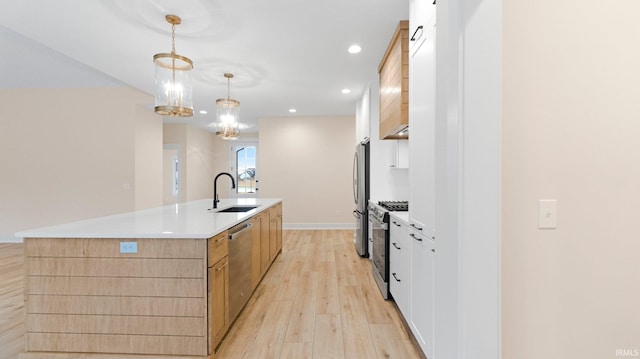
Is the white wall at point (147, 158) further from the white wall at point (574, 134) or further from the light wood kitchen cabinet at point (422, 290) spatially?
the white wall at point (574, 134)

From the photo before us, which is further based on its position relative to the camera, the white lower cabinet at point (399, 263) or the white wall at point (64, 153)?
the white wall at point (64, 153)

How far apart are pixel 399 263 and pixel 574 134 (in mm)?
1571

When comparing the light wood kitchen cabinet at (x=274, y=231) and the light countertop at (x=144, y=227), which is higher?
the light countertop at (x=144, y=227)

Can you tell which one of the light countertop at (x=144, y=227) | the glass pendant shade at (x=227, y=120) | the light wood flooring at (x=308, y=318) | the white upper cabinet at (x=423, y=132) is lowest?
the light wood flooring at (x=308, y=318)

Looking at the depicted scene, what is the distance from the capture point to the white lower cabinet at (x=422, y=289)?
5.49 ft

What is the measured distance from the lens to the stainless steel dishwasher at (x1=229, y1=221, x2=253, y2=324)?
215 centimetres

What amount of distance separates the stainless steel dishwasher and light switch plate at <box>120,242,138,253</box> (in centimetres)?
61

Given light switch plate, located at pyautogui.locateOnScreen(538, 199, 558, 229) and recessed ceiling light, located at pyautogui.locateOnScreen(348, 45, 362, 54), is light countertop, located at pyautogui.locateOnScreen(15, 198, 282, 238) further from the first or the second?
recessed ceiling light, located at pyautogui.locateOnScreen(348, 45, 362, 54)

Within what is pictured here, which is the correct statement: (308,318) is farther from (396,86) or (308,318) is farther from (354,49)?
(354,49)

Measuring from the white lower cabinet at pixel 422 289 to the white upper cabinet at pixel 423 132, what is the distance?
0.09 metres

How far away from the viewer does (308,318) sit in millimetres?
2441

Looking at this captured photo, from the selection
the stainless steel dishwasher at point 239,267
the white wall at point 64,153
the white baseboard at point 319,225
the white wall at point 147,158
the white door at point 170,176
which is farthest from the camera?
the white door at point 170,176

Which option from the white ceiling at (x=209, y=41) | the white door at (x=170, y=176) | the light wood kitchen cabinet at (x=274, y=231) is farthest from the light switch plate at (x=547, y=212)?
the white door at (x=170, y=176)

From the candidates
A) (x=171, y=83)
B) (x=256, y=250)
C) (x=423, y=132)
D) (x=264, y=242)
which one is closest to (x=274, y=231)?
(x=264, y=242)
